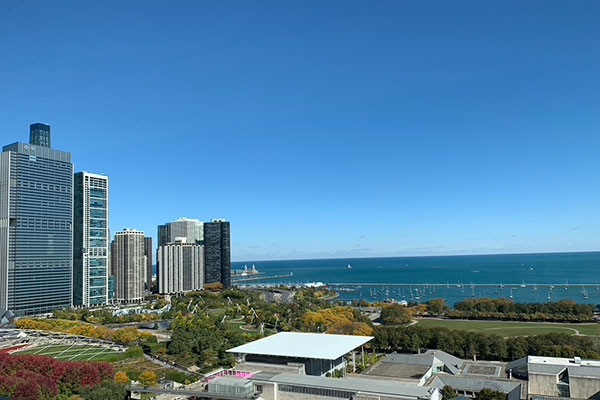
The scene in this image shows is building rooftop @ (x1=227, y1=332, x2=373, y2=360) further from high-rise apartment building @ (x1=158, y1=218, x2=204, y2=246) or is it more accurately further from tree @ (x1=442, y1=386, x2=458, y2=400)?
high-rise apartment building @ (x1=158, y1=218, x2=204, y2=246)

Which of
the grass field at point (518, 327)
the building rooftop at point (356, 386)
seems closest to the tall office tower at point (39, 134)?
the grass field at point (518, 327)

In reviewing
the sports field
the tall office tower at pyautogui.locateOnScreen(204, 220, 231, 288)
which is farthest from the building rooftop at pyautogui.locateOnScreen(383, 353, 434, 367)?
the tall office tower at pyautogui.locateOnScreen(204, 220, 231, 288)

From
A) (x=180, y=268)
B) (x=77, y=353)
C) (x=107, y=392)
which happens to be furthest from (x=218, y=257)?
(x=107, y=392)

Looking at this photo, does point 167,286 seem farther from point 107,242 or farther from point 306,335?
point 306,335

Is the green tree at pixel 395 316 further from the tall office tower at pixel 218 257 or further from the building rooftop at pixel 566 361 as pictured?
the tall office tower at pixel 218 257

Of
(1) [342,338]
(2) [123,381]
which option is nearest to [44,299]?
(2) [123,381]

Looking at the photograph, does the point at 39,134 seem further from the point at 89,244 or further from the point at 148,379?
the point at 148,379
